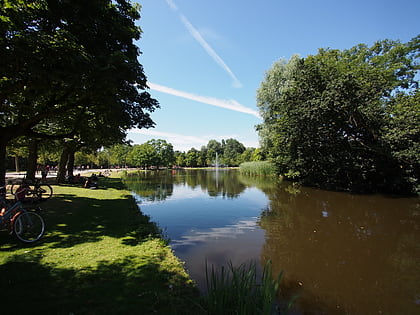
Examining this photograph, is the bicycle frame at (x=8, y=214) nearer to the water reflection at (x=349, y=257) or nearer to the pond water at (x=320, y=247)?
the pond water at (x=320, y=247)

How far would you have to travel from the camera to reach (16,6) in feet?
17.0

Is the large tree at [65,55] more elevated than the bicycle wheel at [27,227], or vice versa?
the large tree at [65,55]

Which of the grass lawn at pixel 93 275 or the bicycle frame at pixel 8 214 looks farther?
the bicycle frame at pixel 8 214

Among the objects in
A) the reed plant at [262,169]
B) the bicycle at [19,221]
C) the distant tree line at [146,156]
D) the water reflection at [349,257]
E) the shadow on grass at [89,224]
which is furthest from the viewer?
the distant tree line at [146,156]

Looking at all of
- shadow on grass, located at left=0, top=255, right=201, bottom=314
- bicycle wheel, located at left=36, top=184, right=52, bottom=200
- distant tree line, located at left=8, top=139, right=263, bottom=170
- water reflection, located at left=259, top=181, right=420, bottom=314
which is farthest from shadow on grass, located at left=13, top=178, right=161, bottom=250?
distant tree line, located at left=8, top=139, right=263, bottom=170

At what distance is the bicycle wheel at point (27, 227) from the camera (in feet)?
16.1

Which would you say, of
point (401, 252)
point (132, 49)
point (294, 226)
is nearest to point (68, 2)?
point (132, 49)

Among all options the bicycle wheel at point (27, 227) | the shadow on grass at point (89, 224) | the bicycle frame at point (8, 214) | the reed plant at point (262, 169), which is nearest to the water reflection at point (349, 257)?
the shadow on grass at point (89, 224)

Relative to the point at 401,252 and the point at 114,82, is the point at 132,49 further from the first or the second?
the point at 401,252

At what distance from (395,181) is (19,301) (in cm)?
2031

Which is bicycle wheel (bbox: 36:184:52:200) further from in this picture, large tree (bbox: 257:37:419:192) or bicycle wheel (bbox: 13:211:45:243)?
large tree (bbox: 257:37:419:192)

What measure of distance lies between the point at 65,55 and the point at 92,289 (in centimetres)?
585

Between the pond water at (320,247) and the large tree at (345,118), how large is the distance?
5.87 m

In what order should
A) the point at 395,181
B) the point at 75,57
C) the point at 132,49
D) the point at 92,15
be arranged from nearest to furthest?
the point at 75,57
the point at 92,15
the point at 132,49
the point at 395,181
